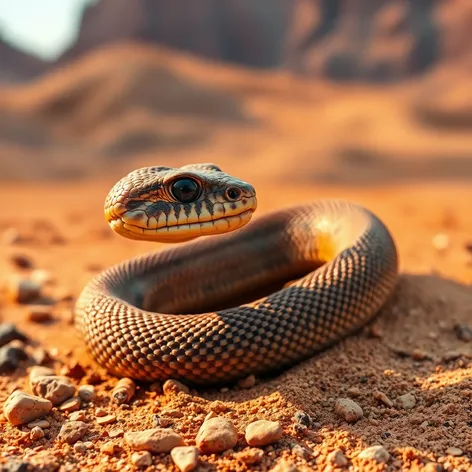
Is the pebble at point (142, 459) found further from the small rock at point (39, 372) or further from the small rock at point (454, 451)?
the small rock at point (454, 451)

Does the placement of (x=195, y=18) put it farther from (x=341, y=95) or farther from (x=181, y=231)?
(x=181, y=231)

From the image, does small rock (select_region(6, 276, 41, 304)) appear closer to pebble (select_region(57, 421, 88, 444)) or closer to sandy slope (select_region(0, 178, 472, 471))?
sandy slope (select_region(0, 178, 472, 471))

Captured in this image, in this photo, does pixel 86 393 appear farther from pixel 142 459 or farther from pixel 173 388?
pixel 142 459

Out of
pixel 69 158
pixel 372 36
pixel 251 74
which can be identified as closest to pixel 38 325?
pixel 69 158

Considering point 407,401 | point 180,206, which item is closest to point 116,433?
point 180,206

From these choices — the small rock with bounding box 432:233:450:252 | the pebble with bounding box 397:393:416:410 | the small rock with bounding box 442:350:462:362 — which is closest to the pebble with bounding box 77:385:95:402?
the pebble with bounding box 397:393:416:410

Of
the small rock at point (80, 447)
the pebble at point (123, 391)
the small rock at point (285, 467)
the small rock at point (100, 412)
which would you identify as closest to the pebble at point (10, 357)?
the pebble at point (123, 391)

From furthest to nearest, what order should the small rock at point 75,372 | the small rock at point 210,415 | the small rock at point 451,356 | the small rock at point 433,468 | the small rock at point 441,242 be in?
the small rock at point 441,242
the small rock at point 75,372
the small rock at point 451,356
the small rock at point 210,415
the small rock at point 433,468
